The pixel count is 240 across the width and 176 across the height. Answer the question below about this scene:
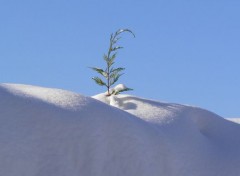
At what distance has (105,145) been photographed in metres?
2.42

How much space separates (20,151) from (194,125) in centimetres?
107

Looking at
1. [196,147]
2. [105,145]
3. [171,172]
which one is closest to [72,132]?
[105,145]

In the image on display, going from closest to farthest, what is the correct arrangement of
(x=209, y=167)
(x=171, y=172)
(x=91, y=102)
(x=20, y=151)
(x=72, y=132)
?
(x=20, y=151) → (x=72, y=132) → (x=91, y=102) → (x=171, y=172) → (x=209, y=167)

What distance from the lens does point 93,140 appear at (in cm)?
238

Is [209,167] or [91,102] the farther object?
[209,167]

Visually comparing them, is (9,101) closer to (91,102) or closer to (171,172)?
(91,102)

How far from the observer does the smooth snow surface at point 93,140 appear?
87.7 inches

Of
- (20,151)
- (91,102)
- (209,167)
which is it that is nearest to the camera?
(20,151)

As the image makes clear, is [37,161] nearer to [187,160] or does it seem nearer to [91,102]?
[91,102]

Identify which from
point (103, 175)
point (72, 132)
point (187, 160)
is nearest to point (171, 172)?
point (187, 160)

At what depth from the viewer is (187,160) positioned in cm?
274

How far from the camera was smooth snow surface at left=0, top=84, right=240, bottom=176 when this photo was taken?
87.7 inches

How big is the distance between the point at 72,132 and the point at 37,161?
168mm

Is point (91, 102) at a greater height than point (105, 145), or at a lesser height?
greater
